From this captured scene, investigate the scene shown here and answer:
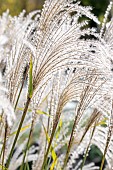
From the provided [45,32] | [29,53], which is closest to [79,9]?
[45,32]

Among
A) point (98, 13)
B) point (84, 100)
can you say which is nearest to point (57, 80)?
point (84, 100)

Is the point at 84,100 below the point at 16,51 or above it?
below

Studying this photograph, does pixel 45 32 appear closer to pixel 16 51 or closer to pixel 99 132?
pixel 16 51

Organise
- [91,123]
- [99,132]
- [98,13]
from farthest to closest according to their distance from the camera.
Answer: [98,13] → [99,132] → [91,123]

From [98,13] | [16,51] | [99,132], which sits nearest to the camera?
[16,51]

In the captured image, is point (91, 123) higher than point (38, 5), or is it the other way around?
point (38, 5)

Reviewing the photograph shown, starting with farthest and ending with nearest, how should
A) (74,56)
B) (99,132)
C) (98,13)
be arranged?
(98,13) < (99,132) < (74,56)

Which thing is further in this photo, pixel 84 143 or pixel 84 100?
pixel 84 143

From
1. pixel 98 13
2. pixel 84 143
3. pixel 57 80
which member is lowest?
pixel 84 143

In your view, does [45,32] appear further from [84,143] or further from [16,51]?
[84,143]
